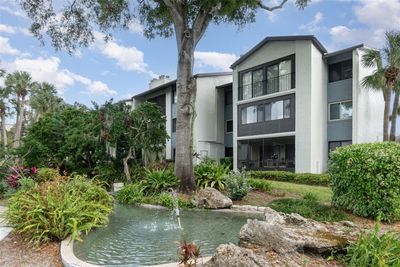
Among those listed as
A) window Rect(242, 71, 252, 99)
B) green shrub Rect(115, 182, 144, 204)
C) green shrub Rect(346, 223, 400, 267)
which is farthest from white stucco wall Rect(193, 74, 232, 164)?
green shrub Rect(346, 223, 400, 267)

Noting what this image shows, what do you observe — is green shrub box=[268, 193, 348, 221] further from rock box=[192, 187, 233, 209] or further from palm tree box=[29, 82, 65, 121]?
palm tree box=[29, 82, 65, 121]

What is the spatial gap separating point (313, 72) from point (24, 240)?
2026cm

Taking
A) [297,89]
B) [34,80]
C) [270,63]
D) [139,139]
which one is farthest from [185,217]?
[34,80]

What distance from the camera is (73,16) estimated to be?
599 inches

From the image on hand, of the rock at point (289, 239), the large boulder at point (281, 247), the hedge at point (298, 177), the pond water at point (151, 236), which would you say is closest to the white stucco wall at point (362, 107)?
the hedge at point (298, 177)

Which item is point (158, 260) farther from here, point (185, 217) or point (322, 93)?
point (322, 93)

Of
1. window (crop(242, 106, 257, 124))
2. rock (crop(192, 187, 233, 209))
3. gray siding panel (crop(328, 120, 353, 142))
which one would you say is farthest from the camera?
window (crop(242, 106, 257, 124))

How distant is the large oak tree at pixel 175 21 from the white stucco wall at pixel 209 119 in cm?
1419

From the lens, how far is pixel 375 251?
13.9 feet

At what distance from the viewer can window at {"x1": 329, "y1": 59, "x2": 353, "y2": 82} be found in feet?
73.6

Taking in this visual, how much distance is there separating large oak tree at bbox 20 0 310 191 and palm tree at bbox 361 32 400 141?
Answer: 8.16 metres

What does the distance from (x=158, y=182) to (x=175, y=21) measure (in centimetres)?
614

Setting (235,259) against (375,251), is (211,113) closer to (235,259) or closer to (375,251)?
(375,251)

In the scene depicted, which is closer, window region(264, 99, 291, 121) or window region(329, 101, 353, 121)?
window region(329, 101, 353, 121)
